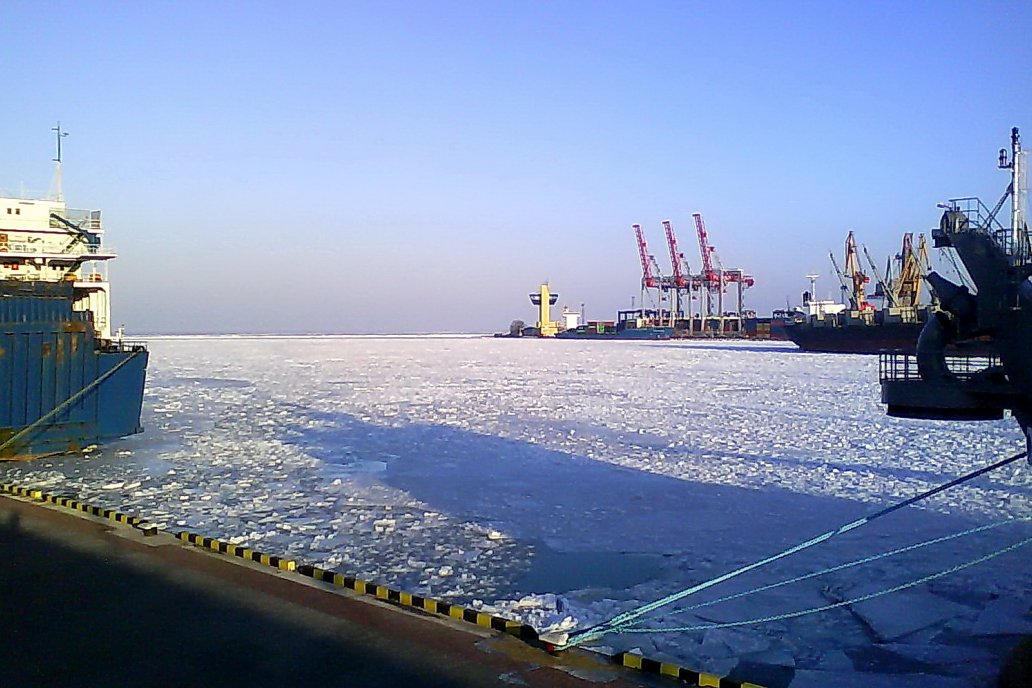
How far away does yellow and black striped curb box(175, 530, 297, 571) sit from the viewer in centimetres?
693

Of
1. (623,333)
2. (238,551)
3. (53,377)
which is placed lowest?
(238,551)

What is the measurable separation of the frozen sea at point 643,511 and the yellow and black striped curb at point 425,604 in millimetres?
554

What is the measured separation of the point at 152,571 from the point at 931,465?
39.4 feet

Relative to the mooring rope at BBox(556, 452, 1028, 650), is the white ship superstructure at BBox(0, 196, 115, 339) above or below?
above

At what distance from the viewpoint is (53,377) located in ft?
44.8

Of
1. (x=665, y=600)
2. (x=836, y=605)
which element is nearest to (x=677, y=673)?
A: (x=665, y=600)

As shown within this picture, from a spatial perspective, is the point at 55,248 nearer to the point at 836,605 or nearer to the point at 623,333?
the point at 836,605

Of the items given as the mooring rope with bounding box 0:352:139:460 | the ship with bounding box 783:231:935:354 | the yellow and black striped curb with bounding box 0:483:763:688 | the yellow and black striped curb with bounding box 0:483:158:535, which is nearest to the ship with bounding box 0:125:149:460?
the mooring rope with bounding box 0:352:139:460

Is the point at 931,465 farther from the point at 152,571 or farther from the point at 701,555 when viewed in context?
the point at 152,571

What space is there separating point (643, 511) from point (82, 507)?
6.73 metres

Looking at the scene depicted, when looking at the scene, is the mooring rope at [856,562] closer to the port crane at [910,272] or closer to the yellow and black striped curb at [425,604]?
the yellow and black striped curb at [425,604]

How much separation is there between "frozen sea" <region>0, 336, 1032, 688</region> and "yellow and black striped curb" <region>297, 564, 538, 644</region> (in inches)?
21.8

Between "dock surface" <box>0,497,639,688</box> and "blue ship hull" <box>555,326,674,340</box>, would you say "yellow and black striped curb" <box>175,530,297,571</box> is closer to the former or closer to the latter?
"dock surface" <box>0,497,639,688</box>

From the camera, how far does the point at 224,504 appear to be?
10109 millimetres
